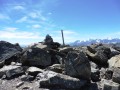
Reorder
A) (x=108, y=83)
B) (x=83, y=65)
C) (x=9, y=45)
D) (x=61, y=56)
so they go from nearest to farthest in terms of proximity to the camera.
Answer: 1. (x=108, y=83)
2. (x=83, y=65)
3. (x=61, y=56)
4. (x=9, y=45)

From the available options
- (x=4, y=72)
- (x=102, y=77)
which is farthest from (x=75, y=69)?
(x=4, y=72)

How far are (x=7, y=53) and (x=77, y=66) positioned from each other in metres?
14.6

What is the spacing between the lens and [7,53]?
94.1ft

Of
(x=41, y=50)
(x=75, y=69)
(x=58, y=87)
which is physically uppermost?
(x=41, y=50)

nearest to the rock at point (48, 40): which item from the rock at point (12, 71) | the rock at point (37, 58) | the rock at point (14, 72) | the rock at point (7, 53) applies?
the rock at point (7, 53)

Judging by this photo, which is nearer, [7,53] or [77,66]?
[77,66]

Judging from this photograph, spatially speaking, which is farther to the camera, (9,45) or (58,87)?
(9,45)

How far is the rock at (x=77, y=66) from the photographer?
17203 millimetres

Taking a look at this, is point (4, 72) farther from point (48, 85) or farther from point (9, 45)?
point (9, 45)

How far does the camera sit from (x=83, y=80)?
16.7 meters

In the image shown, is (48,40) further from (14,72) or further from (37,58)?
(14,72)

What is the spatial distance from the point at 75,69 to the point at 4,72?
326 inches

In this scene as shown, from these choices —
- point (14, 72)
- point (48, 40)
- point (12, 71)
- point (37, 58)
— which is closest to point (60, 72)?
point (37, 58)

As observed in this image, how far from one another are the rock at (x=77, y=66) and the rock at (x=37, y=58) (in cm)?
479
